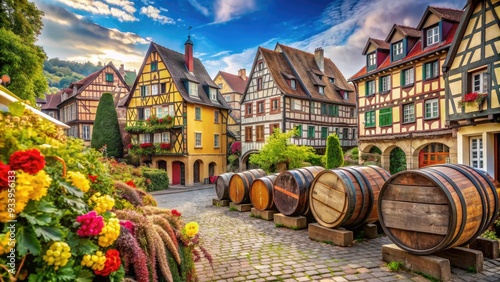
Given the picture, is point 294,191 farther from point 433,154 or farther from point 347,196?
point 433,154

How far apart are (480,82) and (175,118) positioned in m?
19.7

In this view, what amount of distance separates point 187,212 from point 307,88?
1789 cm

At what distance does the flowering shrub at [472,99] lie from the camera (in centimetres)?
1210

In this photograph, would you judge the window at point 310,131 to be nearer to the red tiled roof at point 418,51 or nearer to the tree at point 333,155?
the tree at point 333,155

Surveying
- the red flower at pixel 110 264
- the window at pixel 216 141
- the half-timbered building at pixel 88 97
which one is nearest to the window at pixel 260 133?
the window at pixel 216 141

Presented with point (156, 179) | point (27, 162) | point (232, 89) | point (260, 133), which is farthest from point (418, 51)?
point (232, 89)

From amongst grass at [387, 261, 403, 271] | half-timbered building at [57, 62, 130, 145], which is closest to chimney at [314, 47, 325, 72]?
half-timbered building at [57, 62, 130, 145]

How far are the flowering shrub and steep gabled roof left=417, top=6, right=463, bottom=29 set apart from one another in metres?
5.80

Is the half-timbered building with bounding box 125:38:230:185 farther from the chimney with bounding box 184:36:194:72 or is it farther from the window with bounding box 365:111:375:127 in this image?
the window with bounding box 365:111:375:127

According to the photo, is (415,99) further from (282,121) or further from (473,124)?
(282,121)

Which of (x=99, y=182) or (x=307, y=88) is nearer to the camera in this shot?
(x=99, y=182)

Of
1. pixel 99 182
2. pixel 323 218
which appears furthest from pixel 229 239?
pixel 99 182

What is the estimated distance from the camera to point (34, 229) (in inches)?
77.4

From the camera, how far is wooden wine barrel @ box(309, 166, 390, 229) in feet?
20.1
